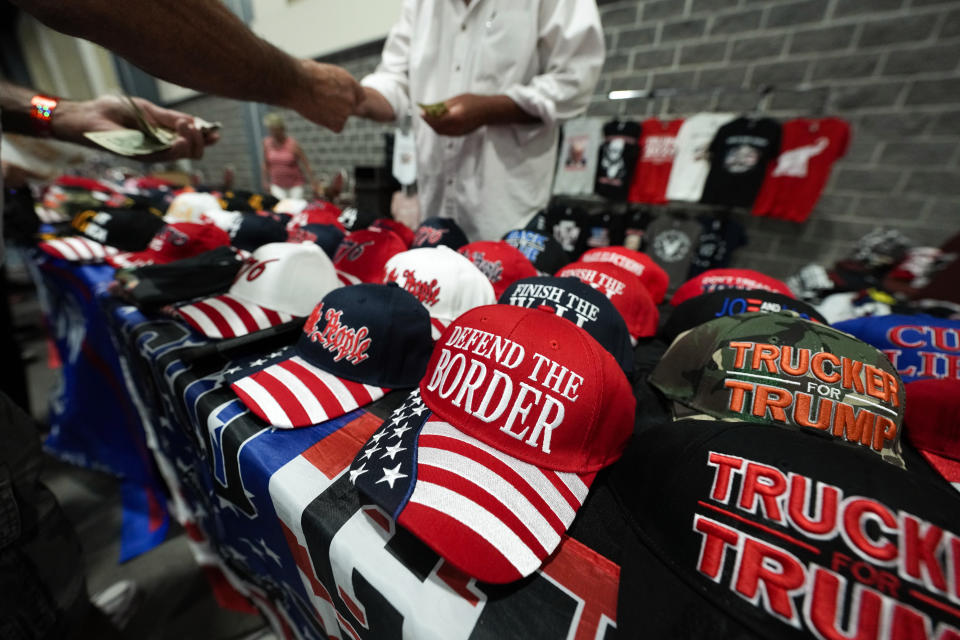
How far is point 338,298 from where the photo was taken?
0.66 metres

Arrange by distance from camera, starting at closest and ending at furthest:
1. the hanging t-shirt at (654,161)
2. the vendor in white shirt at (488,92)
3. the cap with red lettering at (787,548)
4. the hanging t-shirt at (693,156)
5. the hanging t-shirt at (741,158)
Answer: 1. the cap with red lettering at (787,548)
2. the vendor in white shirt at (488,92)
3. the hanging t-shirt at (741,158)
4. the hanging t-shirt at (693,156)
5. the hanging t-shirt at (654,161)

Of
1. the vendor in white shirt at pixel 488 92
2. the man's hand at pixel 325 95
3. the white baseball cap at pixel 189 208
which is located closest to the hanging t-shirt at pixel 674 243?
the vendor in white shirt at pixel 488 92

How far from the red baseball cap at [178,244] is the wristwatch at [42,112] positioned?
0.31m

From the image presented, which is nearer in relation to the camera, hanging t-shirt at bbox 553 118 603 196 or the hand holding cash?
the hand holding cash

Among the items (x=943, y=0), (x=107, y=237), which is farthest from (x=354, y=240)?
(x=943, y=0)

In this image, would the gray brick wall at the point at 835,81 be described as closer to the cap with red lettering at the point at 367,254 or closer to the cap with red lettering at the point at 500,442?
the cap with red lettering at the point at 367,254

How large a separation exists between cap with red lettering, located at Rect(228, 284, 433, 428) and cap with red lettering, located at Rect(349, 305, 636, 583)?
89 mm

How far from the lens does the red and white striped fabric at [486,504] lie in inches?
13.2

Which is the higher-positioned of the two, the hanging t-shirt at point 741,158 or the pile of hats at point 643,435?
the hanging t-shirt at point 741,158

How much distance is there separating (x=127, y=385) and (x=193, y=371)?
0.64 metres

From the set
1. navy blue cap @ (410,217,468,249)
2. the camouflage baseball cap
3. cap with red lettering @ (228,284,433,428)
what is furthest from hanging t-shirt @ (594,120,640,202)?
cap with red lettering @ (228,284,433,428)

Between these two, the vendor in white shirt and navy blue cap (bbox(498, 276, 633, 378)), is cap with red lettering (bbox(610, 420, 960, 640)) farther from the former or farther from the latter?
the vendor in white shirt

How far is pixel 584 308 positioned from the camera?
66cm

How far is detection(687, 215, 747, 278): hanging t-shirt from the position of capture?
87.3 inches
